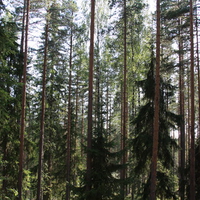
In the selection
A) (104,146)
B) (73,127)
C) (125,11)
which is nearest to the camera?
(104,146)

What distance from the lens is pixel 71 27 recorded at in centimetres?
1773

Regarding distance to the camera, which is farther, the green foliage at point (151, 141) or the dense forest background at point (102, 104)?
the green foliage at point (151, 141)

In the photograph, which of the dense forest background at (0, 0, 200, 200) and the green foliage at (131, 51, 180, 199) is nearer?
the dense forest background at (0, 0, 200, 200)

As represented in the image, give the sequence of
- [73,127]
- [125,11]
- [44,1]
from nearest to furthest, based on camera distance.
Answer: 1. [44,1]
2. [125,11]
3. [73,127]

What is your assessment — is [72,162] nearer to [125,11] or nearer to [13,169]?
[13,169]

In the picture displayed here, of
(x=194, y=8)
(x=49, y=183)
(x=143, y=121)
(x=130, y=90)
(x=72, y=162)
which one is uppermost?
(x=194, y=8)

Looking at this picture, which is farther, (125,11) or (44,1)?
(125,11)

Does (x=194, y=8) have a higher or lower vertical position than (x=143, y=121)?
higher

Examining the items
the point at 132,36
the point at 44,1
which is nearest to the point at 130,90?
the point at 132,36

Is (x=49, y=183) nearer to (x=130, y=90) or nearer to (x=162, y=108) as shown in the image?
(x=130, y=90)

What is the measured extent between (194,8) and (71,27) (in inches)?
353

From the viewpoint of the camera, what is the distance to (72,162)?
2027 cm

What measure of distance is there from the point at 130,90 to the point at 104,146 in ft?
28.1

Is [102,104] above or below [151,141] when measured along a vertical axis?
above
